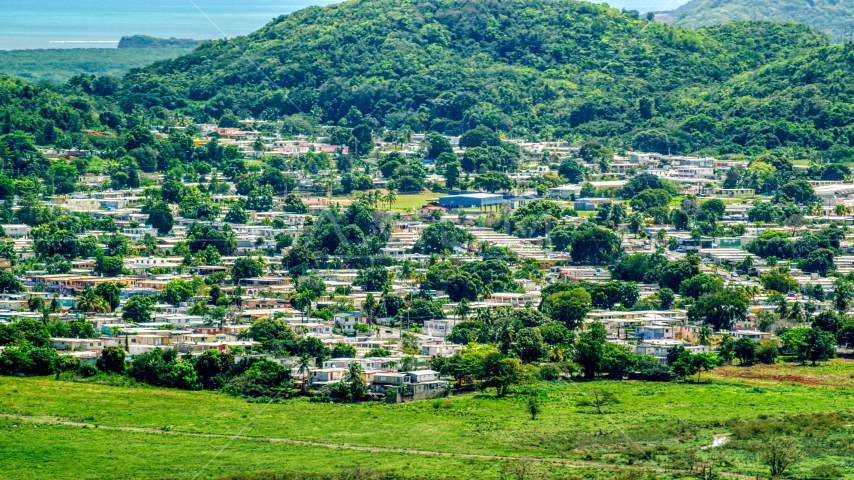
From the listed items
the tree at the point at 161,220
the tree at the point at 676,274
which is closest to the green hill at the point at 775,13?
the tree at the point at 161,220

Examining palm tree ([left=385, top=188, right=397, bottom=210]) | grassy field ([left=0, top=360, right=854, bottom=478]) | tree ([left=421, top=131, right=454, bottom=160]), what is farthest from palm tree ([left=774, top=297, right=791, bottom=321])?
tree ([left=421, top=131, right=454, bottom=160])

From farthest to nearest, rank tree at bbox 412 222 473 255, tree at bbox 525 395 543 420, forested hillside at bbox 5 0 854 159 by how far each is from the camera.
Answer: forested hillside at bbox 5 0 854 159 → tree at bbox 412 222 473 255 → tree at bbox 525 395 543 420

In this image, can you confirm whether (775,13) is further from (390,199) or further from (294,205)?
(294,205)

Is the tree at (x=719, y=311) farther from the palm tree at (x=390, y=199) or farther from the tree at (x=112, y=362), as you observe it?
the palm tree at (x=390, y=199)

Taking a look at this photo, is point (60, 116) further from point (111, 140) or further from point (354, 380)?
point (354, 380)

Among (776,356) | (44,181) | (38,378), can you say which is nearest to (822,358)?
(776,356)

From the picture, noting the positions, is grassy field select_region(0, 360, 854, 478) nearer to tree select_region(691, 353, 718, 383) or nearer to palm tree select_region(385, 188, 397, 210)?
tree select_region(691, 353, 718, 383)

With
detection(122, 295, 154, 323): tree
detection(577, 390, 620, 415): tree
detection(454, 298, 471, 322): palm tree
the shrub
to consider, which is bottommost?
detection(577, 390, 620, 415): tree
